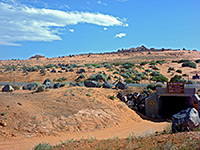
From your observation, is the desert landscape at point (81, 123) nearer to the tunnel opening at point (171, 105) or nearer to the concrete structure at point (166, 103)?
the concrete structure at point (166, 103)

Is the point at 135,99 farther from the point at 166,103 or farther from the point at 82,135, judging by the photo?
the point at 82,135

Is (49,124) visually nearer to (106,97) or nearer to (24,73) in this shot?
(106,97)

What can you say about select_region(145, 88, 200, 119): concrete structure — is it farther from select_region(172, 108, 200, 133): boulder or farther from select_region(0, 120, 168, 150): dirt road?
select_region(172, 108, 200, 133): boulder

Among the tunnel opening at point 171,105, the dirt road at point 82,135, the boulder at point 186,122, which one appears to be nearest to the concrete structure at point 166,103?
the tunnel opening at point 171,105

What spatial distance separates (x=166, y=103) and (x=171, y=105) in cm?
108

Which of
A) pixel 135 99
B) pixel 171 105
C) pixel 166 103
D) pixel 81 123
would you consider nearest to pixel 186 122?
pixel 81 123

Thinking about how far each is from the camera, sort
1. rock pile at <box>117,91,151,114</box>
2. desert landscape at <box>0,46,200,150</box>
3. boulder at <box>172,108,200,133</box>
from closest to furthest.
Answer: desert landscape at <box>0,46,200,150</box>
boulder at <box>172,108,200,133</box>
rock pile at <box>117,91,151,114</box>

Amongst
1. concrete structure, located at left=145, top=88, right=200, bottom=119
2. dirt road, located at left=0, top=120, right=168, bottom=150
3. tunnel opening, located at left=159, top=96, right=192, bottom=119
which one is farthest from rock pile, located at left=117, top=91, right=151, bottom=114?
dirt road, located at left=0, top=120, right=168, bottom=150

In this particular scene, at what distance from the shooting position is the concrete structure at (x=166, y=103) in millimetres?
22120

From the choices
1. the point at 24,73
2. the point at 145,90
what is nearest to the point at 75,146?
the point at 145,90

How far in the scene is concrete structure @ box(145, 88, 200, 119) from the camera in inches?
871

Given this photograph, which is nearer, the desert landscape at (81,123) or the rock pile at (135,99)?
the desert landscape at (81,123)

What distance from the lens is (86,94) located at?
23.8 m

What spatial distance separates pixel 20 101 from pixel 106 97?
912 cm
